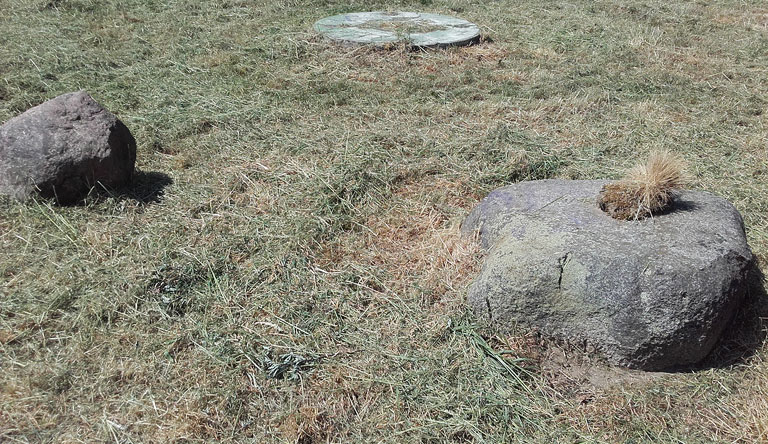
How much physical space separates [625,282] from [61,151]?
11.6 ft

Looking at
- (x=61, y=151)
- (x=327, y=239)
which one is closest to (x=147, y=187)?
(x=61, y=151)

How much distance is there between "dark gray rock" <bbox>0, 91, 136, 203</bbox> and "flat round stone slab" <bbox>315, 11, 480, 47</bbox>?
13.3 ft

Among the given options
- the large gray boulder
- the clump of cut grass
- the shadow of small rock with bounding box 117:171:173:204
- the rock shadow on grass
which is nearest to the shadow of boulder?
the rock shadow on grass

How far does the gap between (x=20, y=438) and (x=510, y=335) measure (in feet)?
7.53

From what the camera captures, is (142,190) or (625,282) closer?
(625,282)

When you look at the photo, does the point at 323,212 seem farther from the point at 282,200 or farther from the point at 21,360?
Answer: the point at 21,360

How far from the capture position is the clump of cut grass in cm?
350

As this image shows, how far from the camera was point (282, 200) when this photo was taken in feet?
15.2

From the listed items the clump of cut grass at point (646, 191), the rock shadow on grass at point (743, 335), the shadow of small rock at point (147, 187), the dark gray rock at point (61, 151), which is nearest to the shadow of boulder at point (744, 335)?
the rock shadow on grass at point (743, 335)

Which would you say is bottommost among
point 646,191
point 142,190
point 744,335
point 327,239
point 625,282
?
point 744,335

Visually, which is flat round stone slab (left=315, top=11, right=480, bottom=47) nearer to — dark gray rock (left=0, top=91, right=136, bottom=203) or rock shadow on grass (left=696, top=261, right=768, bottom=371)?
dark gray rock (left=0, top=91, right=136, bottom=203)

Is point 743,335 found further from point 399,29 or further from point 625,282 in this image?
point 399,29

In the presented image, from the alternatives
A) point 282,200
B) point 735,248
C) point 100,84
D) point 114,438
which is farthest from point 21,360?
point 100,84

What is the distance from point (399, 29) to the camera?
8.39 metres
